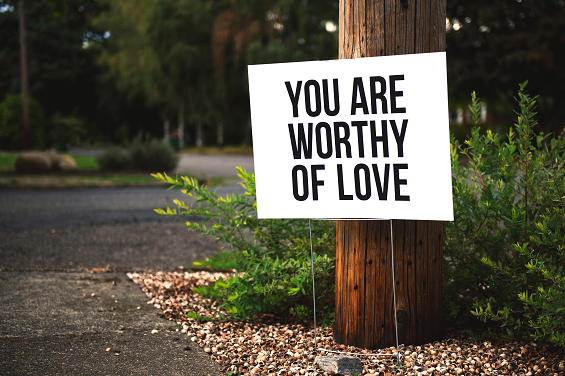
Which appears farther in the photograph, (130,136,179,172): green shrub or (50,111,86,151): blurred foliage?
(50,111,86,151): blurred foliage

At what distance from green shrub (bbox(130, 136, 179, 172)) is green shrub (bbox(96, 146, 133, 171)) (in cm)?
36

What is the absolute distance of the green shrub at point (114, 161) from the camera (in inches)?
677

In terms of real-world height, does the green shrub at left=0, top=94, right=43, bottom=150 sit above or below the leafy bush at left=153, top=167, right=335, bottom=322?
above

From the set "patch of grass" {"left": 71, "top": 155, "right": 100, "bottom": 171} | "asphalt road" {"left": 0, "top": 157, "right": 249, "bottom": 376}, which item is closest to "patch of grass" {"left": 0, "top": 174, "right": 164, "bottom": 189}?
"patch of grass" {"left": 71, "top": 155, "right": 100, "bottom": 171}

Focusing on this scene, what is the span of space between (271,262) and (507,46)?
1709 cm

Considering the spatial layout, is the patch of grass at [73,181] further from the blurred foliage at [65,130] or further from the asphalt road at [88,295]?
the blurred foliage at [65,130]

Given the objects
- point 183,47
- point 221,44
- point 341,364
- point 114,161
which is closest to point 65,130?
point 183,47

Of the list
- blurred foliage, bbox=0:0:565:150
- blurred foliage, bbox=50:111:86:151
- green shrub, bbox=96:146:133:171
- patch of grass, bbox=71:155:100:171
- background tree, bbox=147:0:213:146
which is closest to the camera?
green shrub, bbox=96:146:133:171

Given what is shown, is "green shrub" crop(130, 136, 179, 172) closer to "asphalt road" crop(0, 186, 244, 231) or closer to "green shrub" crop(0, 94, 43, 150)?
"asphalt road" crop(0, 186, 244, 231)

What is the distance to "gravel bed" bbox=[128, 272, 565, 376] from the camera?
9.21 ft

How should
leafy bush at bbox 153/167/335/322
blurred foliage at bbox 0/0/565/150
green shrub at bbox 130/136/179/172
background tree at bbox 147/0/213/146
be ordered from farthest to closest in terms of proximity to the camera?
background tree at bbox 147/0/213/146, blurred foliage at bbox 0/0/565/150, green shrub at bbox 130/136/179/172, leafy bush at bbox 153/167/335/322

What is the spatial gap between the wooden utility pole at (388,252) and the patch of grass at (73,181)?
1092 centimetres

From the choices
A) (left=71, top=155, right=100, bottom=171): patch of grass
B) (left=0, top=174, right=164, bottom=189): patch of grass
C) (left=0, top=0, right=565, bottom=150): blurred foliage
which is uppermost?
(left=0, top=0, right=565, bottom=150): blurred foliage

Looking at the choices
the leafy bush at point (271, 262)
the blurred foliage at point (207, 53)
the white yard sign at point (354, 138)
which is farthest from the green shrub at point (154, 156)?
the white yard sign at point (354, 138)
